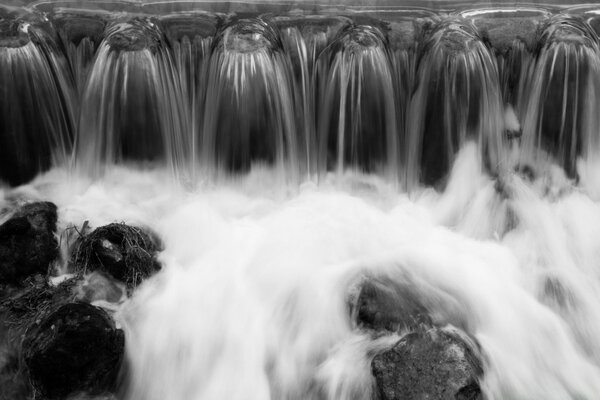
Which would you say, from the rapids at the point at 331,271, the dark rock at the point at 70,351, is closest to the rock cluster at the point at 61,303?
the dark rock at the point at 70,351

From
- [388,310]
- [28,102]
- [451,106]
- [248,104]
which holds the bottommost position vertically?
[388,310]

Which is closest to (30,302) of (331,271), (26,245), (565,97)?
(26,245)

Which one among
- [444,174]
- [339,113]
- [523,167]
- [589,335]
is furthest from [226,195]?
[589,335]

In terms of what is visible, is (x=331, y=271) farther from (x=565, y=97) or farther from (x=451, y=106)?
(x=565, y=97)

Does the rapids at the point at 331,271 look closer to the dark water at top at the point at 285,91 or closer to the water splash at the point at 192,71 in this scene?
the dark water at top at the point at 285,91

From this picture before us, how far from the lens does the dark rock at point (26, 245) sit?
371 cm

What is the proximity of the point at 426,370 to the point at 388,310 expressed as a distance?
1.79 ft

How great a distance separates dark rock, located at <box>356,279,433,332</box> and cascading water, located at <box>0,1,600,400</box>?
0.49 ft

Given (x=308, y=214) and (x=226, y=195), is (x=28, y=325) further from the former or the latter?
(x=308, y=214)

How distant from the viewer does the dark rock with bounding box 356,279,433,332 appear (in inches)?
139

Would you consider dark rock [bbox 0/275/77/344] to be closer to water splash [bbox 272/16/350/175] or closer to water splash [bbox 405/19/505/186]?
water splash [bbox 272/16/350/175]

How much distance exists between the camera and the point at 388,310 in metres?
3.57

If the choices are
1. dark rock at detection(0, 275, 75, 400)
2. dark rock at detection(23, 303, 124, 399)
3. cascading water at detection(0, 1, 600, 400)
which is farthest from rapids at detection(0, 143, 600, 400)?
dark rock at detection(0, 275, 75, 400)

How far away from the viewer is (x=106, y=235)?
3.81 meters
